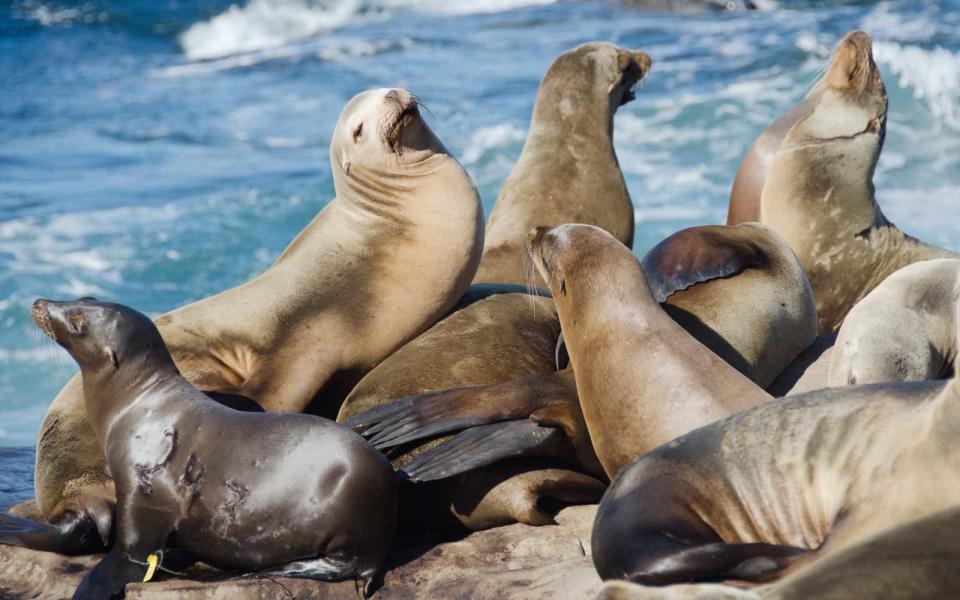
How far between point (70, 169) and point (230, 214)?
2.88 metres

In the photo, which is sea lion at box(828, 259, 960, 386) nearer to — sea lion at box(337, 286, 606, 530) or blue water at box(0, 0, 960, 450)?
sea lion at box(337, 286, 606, 530)

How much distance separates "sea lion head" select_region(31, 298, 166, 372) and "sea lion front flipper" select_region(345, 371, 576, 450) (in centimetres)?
76

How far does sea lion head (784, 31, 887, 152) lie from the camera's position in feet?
20.9

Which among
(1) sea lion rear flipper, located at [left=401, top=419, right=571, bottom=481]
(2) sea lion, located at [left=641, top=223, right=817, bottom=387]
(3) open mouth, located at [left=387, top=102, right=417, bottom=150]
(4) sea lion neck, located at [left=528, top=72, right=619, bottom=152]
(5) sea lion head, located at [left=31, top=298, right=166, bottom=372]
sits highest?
(3) open mouth, located at [left=387, top=102, right=417, bottom=150]

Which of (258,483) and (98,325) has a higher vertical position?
(98,325)

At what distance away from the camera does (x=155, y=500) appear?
4.06 metres

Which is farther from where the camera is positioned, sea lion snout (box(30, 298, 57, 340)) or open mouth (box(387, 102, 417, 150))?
open mouth (box(387, 102, 417, 150))

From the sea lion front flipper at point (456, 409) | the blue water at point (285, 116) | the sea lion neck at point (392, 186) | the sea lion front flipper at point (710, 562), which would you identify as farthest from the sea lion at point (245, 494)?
the blue water at point (285, 116)

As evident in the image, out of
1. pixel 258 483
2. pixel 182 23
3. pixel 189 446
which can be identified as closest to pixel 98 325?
pixel 189 446

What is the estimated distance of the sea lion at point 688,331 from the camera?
4336 millimetres

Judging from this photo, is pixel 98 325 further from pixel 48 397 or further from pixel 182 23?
pixel 182 23

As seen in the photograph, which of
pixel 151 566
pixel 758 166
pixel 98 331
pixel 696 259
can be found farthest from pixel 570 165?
pixel 151 566

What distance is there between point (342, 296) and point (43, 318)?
3.79ft

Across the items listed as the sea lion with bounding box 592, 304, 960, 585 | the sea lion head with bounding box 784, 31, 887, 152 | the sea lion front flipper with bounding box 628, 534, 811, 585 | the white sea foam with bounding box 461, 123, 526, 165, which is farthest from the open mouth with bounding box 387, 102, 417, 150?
the white sea foam with bounding box 461, 123, 526, 165
